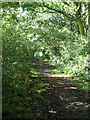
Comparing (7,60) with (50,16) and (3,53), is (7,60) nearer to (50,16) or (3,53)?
(3,53)

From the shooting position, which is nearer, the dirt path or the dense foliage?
the dirt path

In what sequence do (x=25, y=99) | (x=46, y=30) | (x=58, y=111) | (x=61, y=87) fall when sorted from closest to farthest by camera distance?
(x=58, y=111), (x=25, y=99), (x=61, y=87), (x=46, y=30)

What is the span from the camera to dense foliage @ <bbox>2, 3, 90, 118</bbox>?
473cm

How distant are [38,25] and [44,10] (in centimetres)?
207

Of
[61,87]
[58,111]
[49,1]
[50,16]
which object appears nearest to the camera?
[58,111]

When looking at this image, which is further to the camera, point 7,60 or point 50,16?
point 50,16

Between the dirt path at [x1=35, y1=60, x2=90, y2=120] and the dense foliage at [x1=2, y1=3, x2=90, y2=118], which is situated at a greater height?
the dense foliage at [x1=2, y1=3, x2=90, y2=118]

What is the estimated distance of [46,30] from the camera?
14680 millimetres

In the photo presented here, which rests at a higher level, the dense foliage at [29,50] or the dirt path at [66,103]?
the dense foliage at [29,50]

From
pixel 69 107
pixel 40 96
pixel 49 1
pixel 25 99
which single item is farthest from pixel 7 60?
pixel 49 1

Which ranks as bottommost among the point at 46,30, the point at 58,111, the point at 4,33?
the point at 58,111

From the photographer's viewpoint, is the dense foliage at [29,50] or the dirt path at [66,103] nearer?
the dirt path at [66,103]

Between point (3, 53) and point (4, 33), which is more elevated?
point (4, 33)

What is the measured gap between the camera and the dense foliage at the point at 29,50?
15.5 feet
